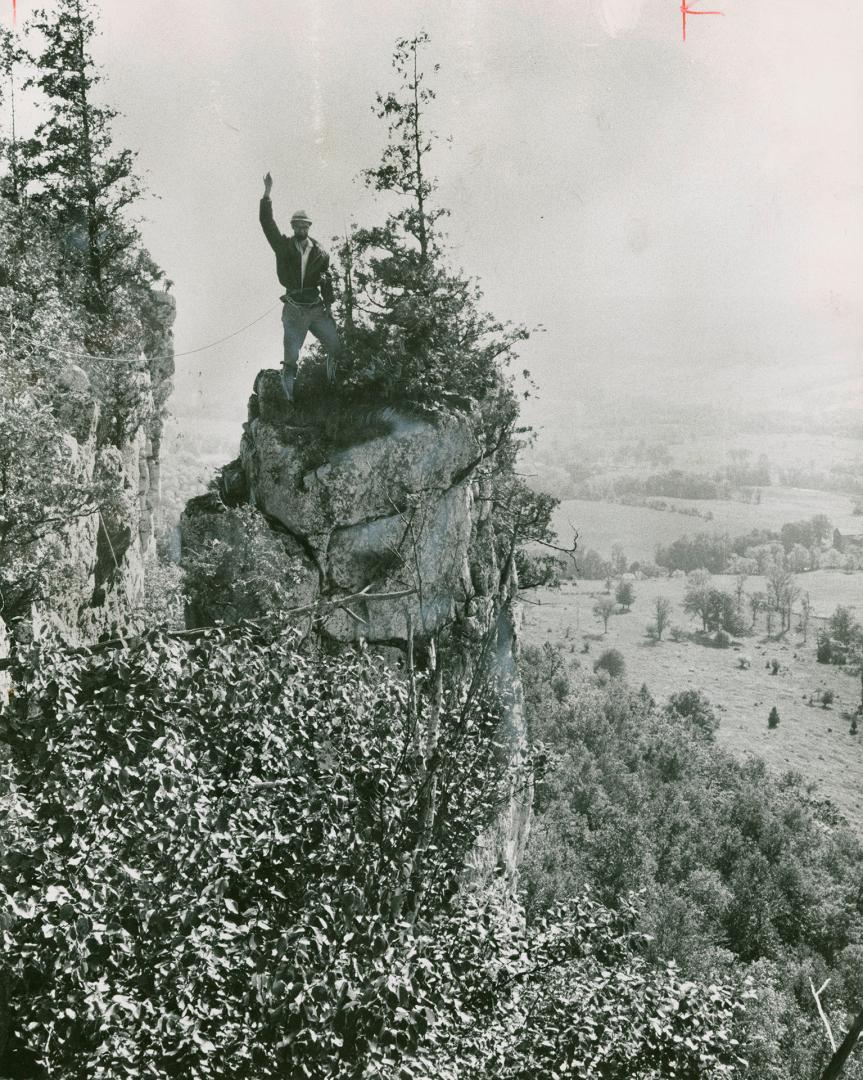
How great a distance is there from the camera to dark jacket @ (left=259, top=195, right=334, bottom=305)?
59.9ft

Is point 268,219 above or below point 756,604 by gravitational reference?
above

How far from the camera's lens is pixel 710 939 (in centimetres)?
6412

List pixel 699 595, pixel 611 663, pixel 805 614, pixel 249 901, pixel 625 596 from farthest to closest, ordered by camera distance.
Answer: pixel 625 596 < pixel 699 595 < pixel 805 614 < pixel 611 663 < pixel 249 901

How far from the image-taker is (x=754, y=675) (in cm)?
14888

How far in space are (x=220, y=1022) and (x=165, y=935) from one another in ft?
4.04

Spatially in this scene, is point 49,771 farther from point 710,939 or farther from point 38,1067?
point 710,939

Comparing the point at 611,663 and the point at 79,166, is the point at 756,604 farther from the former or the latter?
the point at 79,166

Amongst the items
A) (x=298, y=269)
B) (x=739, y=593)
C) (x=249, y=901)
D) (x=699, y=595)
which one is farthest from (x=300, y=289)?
(x=739, y=593)

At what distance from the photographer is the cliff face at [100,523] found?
59.7 feet

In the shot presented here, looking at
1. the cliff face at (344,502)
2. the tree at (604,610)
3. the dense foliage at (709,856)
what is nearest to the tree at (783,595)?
the tree at (604,610)

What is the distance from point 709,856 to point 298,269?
80520mm

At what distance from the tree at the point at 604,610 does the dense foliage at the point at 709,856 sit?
183 feet

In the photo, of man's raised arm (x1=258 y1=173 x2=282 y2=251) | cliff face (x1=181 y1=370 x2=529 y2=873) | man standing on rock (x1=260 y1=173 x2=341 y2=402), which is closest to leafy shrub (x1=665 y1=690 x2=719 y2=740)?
cliff face (x1=181 y1=370 x2=529 y2=873)

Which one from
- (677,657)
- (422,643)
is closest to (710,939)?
(422,643)
